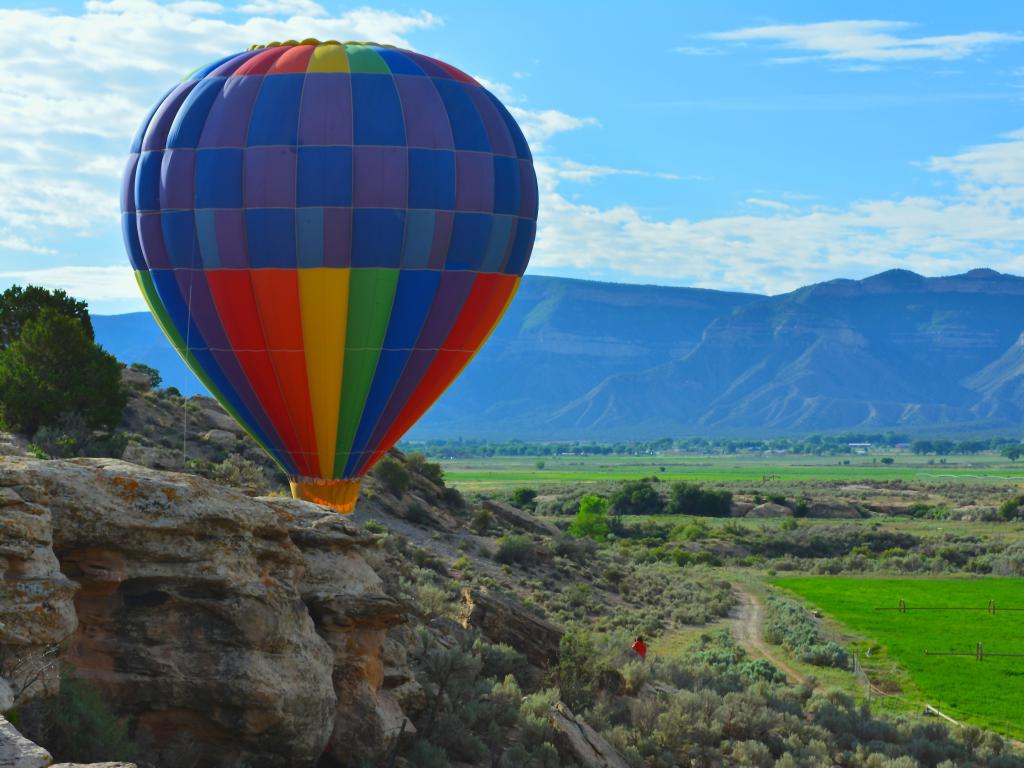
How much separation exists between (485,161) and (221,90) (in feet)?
18.9

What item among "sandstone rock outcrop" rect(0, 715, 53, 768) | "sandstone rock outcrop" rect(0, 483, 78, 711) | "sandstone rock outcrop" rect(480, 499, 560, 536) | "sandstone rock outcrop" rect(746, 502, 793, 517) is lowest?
"sandstone rock outcrop" rect(746, 502, 793, 517)

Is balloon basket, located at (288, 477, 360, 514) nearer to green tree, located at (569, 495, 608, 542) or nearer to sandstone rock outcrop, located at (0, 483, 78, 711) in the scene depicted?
sandstone rock outcrop, located at (0, 483, 78, 711)

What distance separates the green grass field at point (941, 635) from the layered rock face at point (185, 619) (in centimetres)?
2227

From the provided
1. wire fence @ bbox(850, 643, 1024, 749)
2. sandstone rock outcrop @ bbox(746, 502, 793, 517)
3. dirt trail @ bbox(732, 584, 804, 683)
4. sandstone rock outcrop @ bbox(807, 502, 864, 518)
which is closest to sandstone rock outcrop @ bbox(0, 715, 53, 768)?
wire fence @ bbox(850, 643, 1024, 749)

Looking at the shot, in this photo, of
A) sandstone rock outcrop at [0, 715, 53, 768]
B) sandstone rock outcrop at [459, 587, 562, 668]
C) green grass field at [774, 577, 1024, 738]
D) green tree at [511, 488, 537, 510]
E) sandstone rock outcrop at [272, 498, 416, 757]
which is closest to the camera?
sandstone rock outcrop at [0, 715, 53, 768]

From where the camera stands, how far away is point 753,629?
1850 inches

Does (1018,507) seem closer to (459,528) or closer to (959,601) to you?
(959,601)

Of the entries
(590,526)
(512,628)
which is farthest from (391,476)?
(512,628)

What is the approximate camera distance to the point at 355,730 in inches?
639

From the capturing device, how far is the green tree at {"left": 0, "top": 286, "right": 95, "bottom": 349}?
48.7 meters

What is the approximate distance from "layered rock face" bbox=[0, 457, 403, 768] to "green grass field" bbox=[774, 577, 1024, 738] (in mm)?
22266

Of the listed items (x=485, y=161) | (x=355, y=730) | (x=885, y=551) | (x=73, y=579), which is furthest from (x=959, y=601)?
(x=73, y=579)

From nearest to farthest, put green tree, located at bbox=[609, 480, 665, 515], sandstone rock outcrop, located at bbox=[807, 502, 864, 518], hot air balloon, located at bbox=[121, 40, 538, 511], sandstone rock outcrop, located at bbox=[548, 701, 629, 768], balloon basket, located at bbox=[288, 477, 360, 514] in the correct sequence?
sandstone rock outcrop, located at bbox=[548, 701, 629, 768] → hot air balloon, located at bbox=[121, 40, 538, 511] → balloon basket, located at bbox=[288, 477, 360, 514] → sandstone rock outcrop, located at bbox=[807, 502, 864, 518] → green tree, located at bbox=[609, 480, 665, 515]

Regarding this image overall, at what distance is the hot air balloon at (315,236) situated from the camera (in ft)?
Result: 86.9
